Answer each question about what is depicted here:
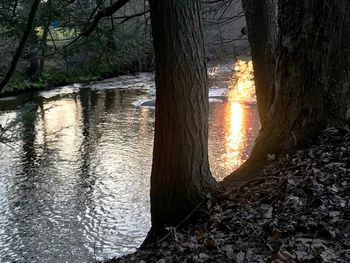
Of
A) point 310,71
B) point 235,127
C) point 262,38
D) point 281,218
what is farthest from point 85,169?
point 281,218

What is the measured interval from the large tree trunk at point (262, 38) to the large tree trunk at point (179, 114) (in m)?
1.85

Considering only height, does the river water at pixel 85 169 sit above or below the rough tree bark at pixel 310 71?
below

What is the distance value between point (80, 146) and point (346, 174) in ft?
33.7

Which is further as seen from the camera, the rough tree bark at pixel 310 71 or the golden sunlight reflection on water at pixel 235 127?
the golden sunlight reflection on water at pixel 235 127

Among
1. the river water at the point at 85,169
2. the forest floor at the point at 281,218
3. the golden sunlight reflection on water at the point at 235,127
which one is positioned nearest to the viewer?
the forest floor at the point at 281,218

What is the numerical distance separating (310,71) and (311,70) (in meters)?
0.01

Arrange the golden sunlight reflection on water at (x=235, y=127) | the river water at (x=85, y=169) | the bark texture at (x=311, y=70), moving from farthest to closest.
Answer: the golden sunlight reflection on water at (x=235, y=127) < the river water at (x=85, y=169) < the bark texture at (x=311, y=70)

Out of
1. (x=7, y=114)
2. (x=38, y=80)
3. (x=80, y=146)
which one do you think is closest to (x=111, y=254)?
(x=80, y=146)

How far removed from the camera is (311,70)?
3971 millimetres

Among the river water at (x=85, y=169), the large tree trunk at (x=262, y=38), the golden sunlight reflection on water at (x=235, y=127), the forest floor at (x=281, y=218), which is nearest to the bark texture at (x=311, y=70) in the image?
the forest floor at (x=281, y=218)

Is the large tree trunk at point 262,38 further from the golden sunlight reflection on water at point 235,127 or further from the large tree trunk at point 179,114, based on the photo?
the golden sunlight reflection on water at point 235,127

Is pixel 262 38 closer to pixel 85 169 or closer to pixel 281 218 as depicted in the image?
pixel 281 218

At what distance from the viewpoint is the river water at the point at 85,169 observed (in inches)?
314

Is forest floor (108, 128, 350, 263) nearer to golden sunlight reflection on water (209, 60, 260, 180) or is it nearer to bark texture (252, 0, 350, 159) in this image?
bark texture (252, 0, 350, 159)
